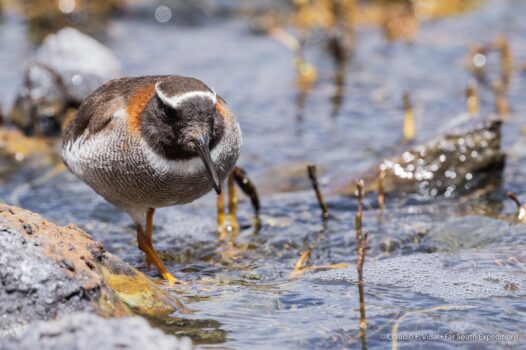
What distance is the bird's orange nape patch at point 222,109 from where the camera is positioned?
5917 mm

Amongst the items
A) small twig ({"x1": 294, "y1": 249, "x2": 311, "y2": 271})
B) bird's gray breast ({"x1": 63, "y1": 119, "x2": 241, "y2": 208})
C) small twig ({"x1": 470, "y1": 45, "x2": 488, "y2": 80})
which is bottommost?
small twig ({"x1": 294, "y1": 249, "x2": 311, "y2": 271})

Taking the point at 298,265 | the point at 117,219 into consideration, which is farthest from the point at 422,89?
the point at 298,265

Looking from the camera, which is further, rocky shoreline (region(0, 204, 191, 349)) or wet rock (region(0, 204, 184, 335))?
wet rock (region(0, 204, 184, 335))

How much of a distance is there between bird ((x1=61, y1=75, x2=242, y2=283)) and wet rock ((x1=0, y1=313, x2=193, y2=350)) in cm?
196

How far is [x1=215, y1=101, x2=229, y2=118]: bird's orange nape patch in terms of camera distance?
592cm

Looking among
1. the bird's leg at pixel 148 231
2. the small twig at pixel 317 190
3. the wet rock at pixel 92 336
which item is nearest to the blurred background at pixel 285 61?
the small twig at pixel 317 190

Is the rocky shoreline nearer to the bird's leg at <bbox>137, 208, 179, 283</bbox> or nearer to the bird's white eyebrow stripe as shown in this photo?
the bird's white eyebrow stripe

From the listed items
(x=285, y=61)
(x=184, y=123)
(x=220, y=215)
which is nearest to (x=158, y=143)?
(x=184, y=123)

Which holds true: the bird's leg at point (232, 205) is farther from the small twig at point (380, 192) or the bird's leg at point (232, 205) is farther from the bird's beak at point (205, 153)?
the bird's beak at point (205, 153)

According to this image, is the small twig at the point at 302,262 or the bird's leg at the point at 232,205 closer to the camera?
the small twig at the point at 302,262

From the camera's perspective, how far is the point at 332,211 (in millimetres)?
7801

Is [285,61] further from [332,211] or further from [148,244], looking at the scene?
[148,244]

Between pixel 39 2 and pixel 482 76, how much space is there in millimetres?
8080

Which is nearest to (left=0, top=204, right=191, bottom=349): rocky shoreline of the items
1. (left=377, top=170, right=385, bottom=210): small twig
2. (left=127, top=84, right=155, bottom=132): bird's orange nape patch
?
(left=127, top=84, right=155, bottom=132): bird's orange nape patch
